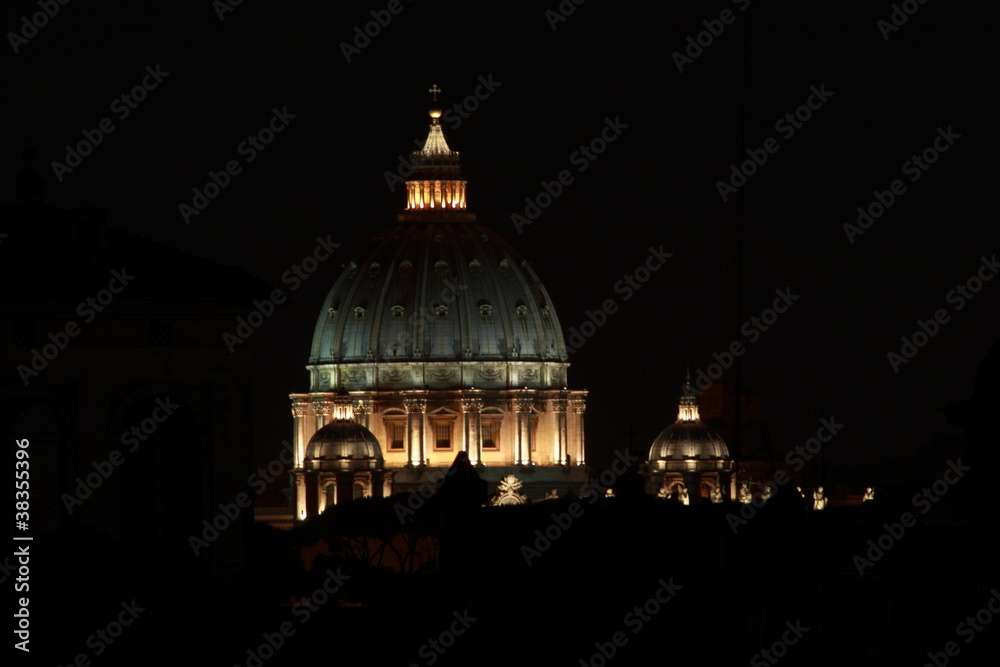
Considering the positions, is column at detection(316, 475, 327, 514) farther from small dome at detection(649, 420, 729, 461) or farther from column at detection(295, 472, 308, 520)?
small dome at detection(649, 420, 729, 461)

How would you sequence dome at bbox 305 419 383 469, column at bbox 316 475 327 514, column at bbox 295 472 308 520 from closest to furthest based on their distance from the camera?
column at bbox 316 475 327 514 < column at bbox 295 472 308 520 < dome at bbox 305 419 383 469

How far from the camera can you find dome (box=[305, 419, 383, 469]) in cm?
19138

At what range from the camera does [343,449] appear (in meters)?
192

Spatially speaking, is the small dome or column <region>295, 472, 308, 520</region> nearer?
column <region>295, 472, 308, 520</region>

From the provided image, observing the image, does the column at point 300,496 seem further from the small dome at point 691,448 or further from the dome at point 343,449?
the small dome at point 691,448

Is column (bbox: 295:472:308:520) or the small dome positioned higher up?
the small dome

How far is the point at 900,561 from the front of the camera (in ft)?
148

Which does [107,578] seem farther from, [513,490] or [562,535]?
[513,490]

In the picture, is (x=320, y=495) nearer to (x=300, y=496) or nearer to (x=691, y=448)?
(x=300, y=496)

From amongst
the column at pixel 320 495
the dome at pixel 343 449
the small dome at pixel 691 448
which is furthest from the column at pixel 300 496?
the small dome at pixel 691 448

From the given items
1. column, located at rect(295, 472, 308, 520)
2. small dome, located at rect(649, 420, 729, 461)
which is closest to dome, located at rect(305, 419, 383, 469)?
column, located at rect(295, 472, 308, 520)

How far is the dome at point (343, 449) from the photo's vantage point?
628ft

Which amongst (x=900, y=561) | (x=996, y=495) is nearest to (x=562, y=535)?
(x=900, y=561)

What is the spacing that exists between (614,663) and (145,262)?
6.92 m
